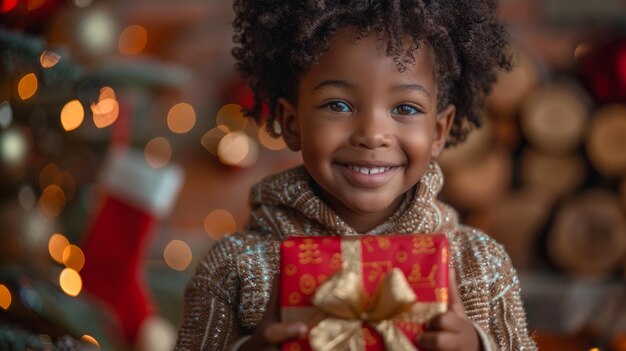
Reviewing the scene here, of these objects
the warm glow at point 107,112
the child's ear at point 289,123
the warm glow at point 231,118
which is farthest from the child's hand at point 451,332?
the warm glow at point 231,118

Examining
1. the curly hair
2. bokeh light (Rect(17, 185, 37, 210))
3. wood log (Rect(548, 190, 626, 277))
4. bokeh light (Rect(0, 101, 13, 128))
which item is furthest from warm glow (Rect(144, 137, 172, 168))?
the curly hair

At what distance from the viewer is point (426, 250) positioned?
3.31ft

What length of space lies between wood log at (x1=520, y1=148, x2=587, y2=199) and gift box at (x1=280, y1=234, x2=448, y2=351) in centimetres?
185

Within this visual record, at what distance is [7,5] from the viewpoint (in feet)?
5.50

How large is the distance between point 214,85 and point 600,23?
1.22 m

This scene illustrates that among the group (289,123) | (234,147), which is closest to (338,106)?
(289,123)

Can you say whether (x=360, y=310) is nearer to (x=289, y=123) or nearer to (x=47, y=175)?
(x=289, y=123)

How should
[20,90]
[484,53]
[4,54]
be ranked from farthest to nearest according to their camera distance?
[20,90]
[4,54]
[484,53]

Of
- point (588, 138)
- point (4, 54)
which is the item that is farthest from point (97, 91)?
point (588, 138)

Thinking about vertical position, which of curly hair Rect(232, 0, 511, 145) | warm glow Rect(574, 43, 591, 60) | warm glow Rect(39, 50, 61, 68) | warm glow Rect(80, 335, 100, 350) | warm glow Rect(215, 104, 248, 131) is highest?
warm glow Rect(574, 43, 591, 60)

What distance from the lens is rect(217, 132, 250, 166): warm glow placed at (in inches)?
110

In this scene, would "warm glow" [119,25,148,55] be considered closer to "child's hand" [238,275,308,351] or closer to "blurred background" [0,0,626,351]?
"blurred background" [0,0,626,351]

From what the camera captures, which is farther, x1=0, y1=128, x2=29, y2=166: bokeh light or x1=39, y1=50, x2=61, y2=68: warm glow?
x1=0, y1=128, x2=29, y2=166: bokeh light

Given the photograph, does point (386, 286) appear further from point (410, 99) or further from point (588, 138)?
point (588, 138)
